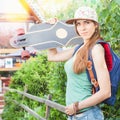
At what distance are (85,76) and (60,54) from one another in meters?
0.56

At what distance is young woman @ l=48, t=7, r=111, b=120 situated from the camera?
2895 millimetres

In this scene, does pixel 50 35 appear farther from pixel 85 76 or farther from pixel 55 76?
pixel 55 76

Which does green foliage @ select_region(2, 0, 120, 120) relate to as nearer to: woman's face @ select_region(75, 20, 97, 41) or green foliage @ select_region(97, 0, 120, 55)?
green foliage @ select_region(97, 0, 120, 55)

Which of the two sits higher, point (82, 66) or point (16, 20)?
point (16, 20)

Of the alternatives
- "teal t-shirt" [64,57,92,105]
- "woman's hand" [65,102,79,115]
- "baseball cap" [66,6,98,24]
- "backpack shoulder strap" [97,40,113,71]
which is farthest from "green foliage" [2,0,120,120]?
"woman's hand" [65,102,79,115]

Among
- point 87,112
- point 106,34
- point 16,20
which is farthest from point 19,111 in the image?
point 16,20

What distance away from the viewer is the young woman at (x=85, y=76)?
2.89m

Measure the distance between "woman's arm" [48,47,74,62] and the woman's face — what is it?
14.7 inches

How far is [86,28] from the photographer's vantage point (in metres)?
3.04

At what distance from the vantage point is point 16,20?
25406mm

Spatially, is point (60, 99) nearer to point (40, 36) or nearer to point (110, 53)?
point (40, 36)

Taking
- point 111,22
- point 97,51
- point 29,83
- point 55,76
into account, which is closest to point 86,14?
point 97,51

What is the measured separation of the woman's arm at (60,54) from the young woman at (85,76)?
1.14 ft

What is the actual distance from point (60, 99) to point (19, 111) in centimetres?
409
